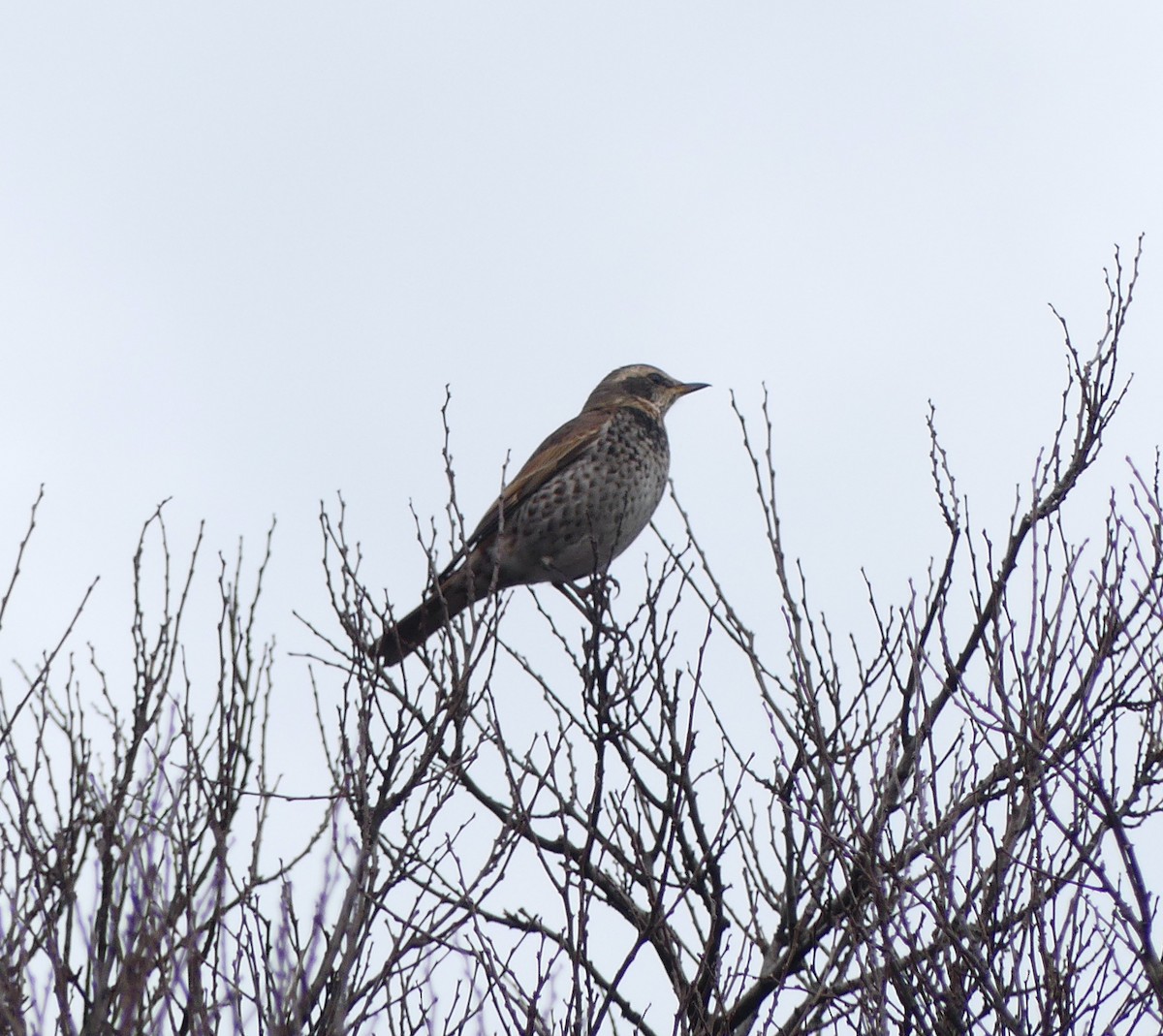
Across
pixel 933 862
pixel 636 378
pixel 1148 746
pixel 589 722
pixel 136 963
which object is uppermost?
pixel 636 378

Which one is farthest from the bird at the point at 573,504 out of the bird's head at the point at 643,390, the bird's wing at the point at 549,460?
the bird's head at the point at 643,390

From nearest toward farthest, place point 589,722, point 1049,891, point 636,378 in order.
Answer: point 1049,891, point 589,722, point 636,378

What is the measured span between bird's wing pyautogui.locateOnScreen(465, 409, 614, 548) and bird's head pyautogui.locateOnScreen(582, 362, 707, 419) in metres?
0.37

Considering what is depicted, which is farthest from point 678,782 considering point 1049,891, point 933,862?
point 1049,891

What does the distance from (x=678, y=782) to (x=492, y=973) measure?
1.16 meters

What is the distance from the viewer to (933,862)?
5.26m

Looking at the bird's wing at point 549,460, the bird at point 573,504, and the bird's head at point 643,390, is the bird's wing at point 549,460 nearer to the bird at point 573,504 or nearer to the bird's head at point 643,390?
the bird at point 573,504

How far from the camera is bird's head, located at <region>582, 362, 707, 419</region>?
34.9 feet

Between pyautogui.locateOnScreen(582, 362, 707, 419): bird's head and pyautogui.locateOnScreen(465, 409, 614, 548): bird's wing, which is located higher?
pyautogui.locateOnScreen(582, 362, 707, 419): bird's head

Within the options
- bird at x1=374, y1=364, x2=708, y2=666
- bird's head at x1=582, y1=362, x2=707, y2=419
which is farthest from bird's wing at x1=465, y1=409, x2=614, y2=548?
bird's head at x1=582, y1=362, x2=707, y2=419

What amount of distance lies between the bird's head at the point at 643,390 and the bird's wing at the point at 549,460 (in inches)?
14.5

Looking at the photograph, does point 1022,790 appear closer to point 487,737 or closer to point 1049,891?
point 1049,891

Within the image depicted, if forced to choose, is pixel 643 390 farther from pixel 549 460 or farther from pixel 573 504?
pixel 573 504

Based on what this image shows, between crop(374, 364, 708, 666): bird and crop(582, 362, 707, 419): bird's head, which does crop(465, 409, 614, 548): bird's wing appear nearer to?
crop(374, 364, 708, 666): bird
